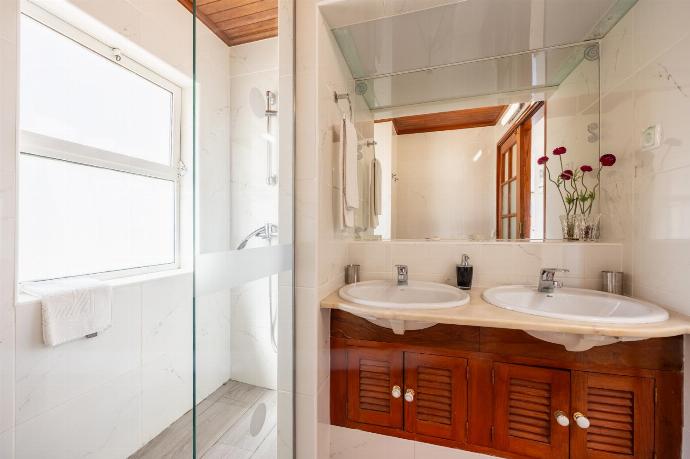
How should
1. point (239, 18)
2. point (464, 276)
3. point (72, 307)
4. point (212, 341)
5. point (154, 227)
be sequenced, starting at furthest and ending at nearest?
point (154, 227)
point (464, 276)
point (72, 307)
point (239, 18)
point (212, 341)

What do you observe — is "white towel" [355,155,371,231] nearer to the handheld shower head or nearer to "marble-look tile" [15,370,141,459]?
the handheld shower head

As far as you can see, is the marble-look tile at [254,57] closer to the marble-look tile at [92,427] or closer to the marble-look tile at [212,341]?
the marble-look tile at [212,341]

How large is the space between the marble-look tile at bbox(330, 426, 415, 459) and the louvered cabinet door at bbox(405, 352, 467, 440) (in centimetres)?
10

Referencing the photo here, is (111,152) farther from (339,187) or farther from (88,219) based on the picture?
(339,187)

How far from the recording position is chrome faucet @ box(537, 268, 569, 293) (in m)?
1.27

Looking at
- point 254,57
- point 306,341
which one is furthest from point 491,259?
point 254,57

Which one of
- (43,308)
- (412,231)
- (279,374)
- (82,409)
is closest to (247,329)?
(279,374)

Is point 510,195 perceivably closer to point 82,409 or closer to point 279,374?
point 279,374

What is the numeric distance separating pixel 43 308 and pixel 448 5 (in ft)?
6.60

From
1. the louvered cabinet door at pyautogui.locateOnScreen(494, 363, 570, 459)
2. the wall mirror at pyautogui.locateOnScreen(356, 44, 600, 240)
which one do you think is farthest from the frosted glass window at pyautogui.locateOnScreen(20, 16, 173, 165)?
the louvered cabinet door at pyautogui.locateOnScreen(494, 363, 570, 459)

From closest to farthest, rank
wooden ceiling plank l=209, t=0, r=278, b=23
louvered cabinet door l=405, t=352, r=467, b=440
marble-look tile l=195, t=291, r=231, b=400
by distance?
marble-look tile l=195, t=291, r=231, b=400
wooden ceiling plank l=209, t=0, r=278, b=23
louvered cabinet door l=405, t=352, r=467, b=440

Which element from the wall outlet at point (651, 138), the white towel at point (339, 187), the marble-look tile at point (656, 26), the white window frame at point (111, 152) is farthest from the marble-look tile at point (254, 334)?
the marble-look tile at point (656, 26)

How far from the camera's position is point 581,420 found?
100cm

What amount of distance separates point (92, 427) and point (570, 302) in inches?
82.3
